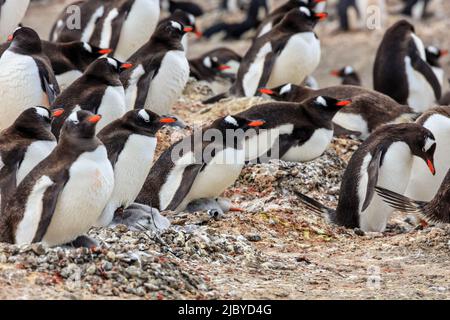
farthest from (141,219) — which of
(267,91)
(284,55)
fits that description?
(284,55)

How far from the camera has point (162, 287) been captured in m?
5.69

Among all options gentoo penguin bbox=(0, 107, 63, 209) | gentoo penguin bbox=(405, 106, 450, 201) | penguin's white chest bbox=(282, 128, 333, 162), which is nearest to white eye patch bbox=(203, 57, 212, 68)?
penguin's white chest bbox=(282, 128, 333, 162)

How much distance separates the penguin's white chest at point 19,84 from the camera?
884 cm

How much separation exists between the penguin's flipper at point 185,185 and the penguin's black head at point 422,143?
157 centimetres

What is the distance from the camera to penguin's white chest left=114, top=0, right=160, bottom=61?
456 inches

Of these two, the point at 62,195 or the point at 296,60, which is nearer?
the point at 62,195

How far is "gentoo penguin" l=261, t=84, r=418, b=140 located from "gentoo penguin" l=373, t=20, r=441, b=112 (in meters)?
2.03

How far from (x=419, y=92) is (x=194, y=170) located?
536 centimetres

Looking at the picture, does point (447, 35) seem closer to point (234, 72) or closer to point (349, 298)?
point (234, 72)

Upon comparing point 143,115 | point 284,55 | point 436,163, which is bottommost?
point 436,163

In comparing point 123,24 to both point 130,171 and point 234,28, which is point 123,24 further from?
point 234,28

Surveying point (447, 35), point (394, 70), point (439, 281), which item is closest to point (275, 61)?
point (394, 70)

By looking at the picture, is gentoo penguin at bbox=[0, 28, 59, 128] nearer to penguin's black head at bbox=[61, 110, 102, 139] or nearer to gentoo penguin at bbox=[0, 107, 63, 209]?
gentoo penguin at bbox=[0, 107, 63, 209]

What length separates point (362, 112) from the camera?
1027cm
